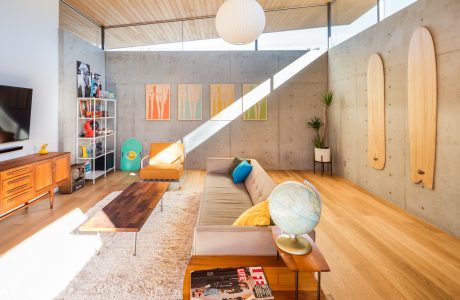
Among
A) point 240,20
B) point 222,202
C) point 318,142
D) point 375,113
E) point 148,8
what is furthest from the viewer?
point 318,142

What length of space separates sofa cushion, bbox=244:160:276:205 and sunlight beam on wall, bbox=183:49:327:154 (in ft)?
11.8

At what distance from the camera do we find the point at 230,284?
4.75 feet

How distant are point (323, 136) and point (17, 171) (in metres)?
6.48

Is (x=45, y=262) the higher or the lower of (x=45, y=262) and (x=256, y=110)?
the lower

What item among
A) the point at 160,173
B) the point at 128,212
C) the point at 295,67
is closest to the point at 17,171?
the point at 128,212

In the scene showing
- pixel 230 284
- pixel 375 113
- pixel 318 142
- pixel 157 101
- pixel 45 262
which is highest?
pixel 157 101

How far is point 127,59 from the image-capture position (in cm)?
786

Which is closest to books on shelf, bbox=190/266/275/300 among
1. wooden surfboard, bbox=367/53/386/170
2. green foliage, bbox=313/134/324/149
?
wooden surfboard, bbox=367/53/386/170

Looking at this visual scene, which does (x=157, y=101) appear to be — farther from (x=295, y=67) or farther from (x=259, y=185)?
(x=259, y=185)

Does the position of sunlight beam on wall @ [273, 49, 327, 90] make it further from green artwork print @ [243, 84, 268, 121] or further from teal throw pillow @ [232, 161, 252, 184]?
teal throw pillow @ [232, 161, 252, 184]

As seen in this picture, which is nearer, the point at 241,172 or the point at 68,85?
the point at 241,172

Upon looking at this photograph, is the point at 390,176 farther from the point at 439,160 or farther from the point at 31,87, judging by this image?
the point at 31,87

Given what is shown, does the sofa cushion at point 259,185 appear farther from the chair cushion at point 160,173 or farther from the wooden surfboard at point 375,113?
the wooden surfboard at point 375,113

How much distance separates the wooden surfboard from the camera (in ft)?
16.8
